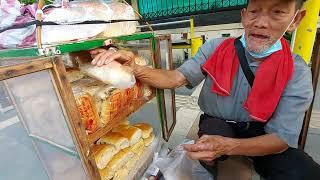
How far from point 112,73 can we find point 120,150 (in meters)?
0.42

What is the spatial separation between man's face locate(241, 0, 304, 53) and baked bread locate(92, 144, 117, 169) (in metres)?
0.78

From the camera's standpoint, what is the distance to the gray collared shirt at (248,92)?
38.4 inches

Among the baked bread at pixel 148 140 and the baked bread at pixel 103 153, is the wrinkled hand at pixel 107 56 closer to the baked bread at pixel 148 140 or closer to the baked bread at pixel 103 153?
the baked bread at pixel 103 153

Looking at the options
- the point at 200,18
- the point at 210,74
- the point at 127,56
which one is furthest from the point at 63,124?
the point at 200,18

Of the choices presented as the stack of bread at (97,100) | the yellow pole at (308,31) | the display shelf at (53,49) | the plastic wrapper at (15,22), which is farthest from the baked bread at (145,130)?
the yellow pole at (308,31)

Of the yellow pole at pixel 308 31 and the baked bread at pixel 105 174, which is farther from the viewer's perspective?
the yellow pole at pixel 308 31

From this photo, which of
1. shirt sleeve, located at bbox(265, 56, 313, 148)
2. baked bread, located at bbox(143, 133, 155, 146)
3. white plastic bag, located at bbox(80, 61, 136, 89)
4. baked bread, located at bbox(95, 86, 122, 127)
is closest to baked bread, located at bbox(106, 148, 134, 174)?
baked bread, located at bbox(143, 133, 155, 146)

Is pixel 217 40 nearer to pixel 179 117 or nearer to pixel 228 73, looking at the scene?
pixel 228 73

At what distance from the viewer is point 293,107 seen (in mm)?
980

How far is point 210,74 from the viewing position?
3.83 feet

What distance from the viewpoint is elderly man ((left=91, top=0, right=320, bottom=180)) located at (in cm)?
94

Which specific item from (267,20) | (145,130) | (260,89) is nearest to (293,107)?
(260,89)

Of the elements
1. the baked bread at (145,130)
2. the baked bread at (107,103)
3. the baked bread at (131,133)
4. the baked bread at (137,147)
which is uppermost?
the baked bread at (107,103)

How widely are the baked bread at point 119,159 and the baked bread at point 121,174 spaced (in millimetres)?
19
